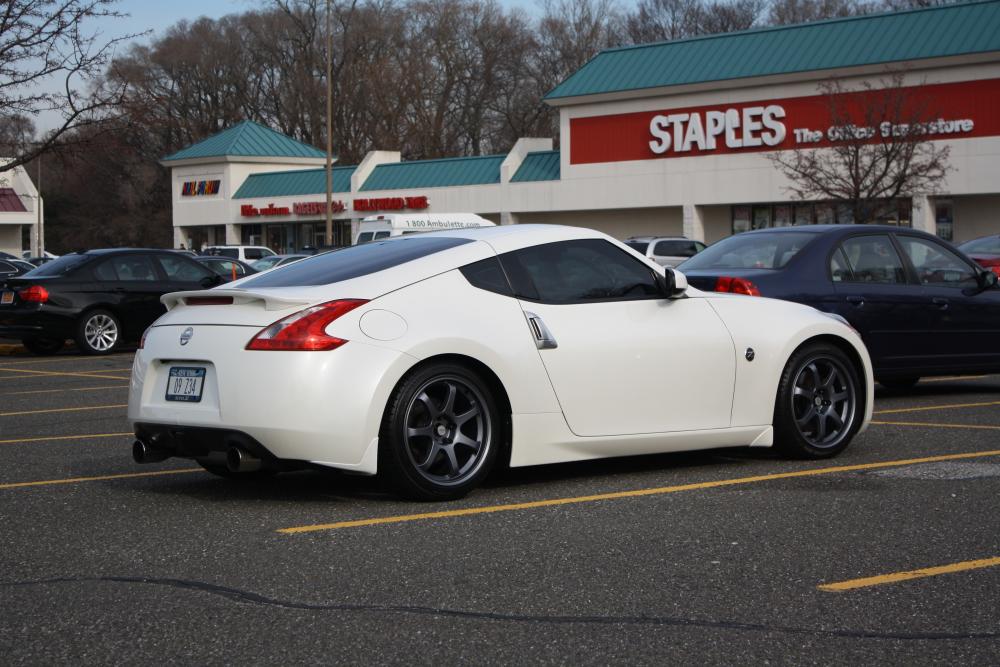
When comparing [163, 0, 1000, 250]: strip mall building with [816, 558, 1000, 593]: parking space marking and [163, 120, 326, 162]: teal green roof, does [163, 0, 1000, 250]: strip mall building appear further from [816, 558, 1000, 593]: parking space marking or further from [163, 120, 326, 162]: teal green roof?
[816, 558, 1000, 593]: parking space marking

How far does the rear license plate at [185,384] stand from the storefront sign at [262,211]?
194 ft

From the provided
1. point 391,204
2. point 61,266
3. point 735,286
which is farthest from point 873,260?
point 391,204

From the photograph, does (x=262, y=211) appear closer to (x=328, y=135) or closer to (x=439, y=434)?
(x=328, y=135)

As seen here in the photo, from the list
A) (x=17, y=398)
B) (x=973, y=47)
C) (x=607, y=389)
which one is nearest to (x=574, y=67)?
(x=973, y=47)

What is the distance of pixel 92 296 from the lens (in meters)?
19.6

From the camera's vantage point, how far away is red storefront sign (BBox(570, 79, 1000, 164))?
4266 centimetres

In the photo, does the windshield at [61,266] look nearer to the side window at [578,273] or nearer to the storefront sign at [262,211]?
the side window at [578,273]

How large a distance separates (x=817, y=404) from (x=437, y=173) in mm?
52164

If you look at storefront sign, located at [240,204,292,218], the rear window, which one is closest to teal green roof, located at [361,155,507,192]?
storefront sign, located at [240,204,292,218]

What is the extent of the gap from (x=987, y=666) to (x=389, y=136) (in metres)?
78.5

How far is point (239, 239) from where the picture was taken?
7019cm

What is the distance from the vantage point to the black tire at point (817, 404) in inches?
321

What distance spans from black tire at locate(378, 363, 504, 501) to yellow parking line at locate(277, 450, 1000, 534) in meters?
0.19

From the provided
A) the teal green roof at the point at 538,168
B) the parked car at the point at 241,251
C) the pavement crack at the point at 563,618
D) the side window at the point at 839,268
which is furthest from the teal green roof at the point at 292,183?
the pavement crack at the point at 563,618
